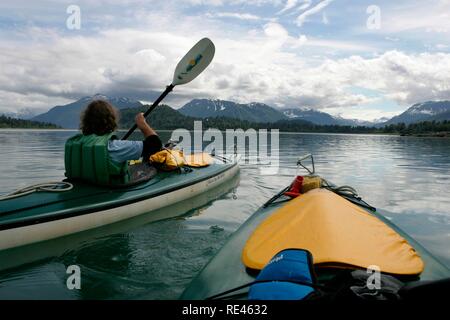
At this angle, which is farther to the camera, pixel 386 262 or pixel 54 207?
pixel 54 207

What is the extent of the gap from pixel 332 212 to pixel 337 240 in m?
0.81

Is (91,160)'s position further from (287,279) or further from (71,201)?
(287,279)

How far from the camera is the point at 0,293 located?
12.6 ft

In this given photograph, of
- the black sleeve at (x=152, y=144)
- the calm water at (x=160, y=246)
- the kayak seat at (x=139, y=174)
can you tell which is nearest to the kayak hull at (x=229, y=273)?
the calm water at (x=160, y=246)

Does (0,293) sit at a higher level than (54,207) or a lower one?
lower

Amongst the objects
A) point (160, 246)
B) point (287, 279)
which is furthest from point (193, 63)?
point (287, 279)

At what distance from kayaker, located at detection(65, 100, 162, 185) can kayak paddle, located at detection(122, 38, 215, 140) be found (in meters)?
1.85

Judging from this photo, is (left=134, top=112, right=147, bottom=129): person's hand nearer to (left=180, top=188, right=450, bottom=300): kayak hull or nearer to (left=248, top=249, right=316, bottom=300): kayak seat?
(left=180, top=188, right=450, bottom=300): kayak hull

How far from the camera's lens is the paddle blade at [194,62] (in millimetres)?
7785

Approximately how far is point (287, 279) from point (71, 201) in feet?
14.5

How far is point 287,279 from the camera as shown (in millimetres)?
2207

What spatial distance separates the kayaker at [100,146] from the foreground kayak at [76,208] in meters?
0.40
